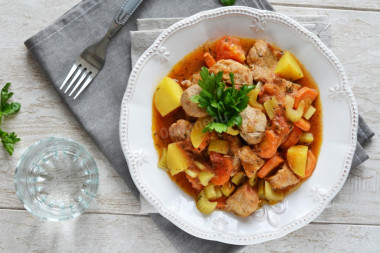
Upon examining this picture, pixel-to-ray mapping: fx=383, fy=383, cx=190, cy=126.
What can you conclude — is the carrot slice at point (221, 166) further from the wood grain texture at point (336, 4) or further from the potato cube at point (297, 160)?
the wood grain texture at point (336, 4)

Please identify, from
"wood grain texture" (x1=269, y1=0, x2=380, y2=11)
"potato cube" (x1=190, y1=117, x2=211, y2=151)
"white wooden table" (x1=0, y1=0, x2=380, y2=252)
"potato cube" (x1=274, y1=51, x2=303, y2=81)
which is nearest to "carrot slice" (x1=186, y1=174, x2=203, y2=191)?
"potato cube" (x1=190, y1=117, x2=211, y2=151)

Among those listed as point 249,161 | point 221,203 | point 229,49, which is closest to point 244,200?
point 221,203

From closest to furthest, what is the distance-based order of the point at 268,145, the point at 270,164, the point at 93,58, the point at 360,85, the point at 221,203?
the point at 268,145, the point at 270,164, the point at 221,203, the point at 93,58, the point at 360,85

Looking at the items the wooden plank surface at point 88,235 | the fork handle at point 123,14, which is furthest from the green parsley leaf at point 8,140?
the fork handle at point 123,14

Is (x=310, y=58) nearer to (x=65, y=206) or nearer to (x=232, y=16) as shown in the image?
(x=232, y=16)

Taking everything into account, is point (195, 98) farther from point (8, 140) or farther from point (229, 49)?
point (8, 140)

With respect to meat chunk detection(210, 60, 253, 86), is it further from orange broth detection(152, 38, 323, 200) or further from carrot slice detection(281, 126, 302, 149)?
carrot slice detection(281, 126, 302, 149)

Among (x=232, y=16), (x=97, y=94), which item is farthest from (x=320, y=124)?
(x=97, y=94)
